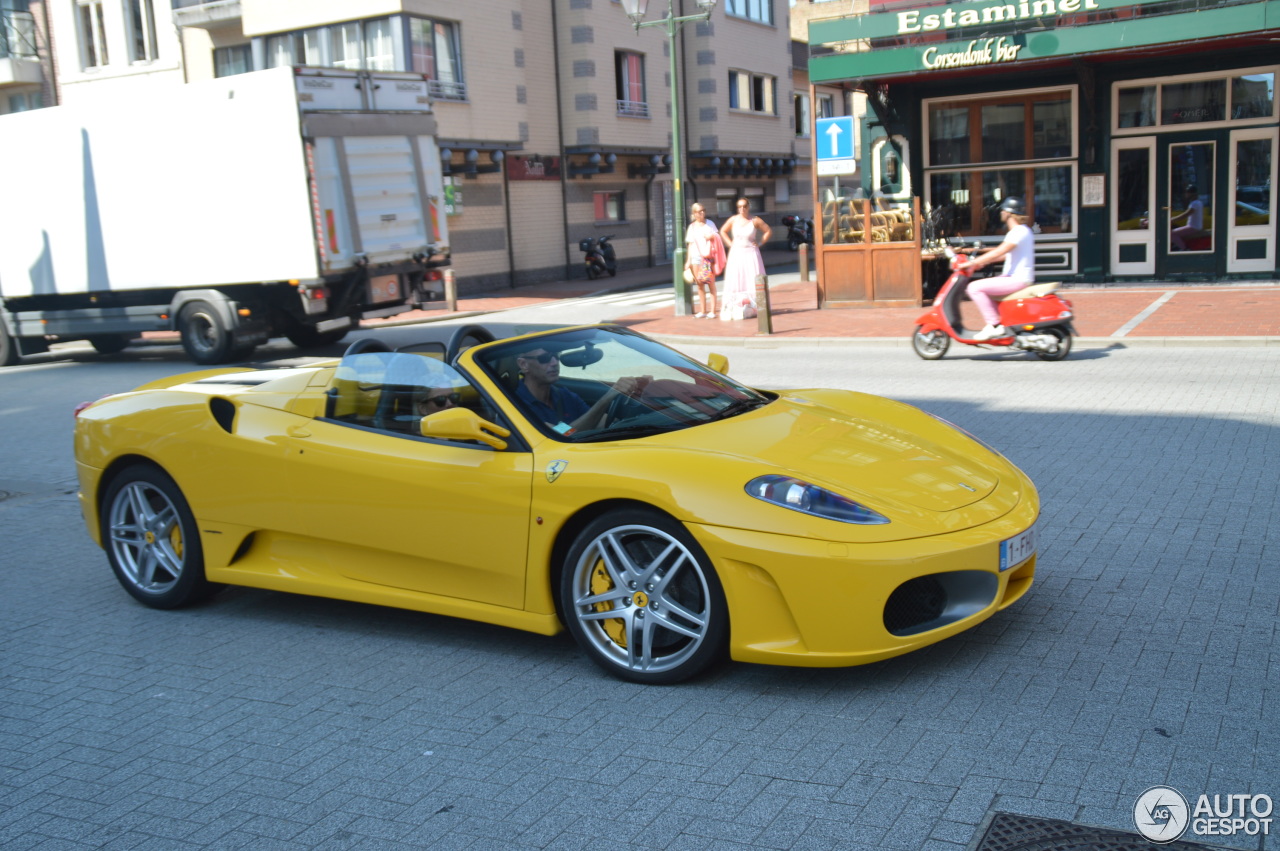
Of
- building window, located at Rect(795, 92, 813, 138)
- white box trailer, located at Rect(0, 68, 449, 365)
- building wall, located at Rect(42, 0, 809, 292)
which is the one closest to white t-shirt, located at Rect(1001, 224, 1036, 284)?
white box trailer, located at Rect(0, 68, 449, 365)

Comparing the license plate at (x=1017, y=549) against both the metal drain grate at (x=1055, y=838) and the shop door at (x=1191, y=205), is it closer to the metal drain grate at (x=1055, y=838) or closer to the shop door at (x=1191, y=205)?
the metal drain grate at (x=1055, y=838)

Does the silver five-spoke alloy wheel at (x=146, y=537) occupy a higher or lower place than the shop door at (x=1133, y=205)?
lower

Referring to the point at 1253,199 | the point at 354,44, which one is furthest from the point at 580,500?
the point at 354,44

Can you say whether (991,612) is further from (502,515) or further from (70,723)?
(70,723)

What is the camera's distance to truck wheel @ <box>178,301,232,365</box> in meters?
16.8

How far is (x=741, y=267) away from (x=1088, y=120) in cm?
702

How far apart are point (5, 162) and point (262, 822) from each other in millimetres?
18057

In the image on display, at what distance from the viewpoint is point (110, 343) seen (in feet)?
65.2

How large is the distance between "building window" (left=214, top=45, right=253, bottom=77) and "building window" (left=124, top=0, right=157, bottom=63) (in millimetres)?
2265

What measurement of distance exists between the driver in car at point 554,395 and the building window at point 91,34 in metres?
32.9

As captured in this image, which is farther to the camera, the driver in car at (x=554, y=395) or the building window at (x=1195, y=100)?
the building window at (x=1195, y=100)

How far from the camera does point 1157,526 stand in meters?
6.00

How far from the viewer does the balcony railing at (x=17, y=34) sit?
33719mm

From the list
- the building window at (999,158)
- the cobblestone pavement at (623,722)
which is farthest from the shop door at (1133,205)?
the cobblestone pavement at (623,722)
